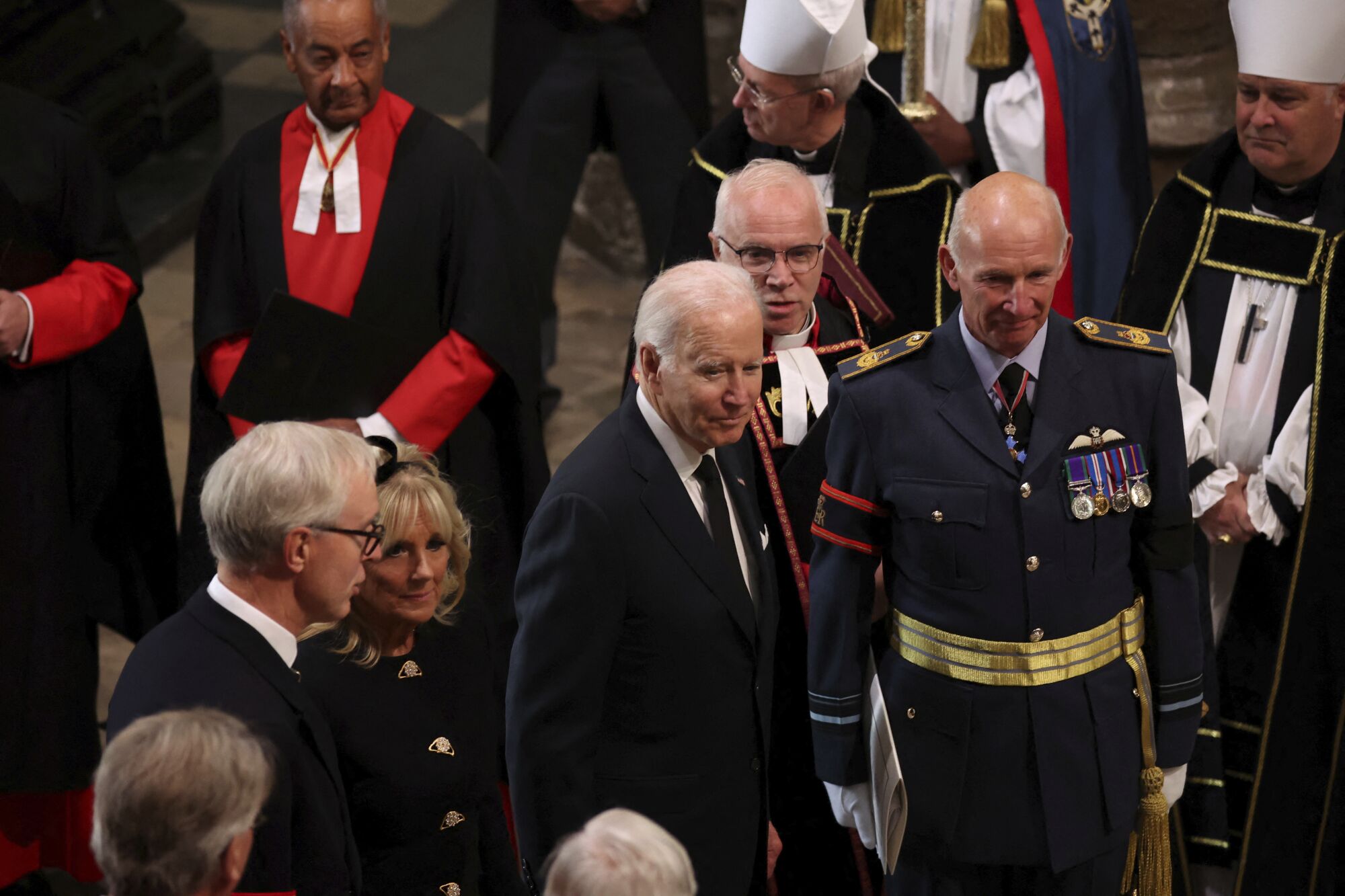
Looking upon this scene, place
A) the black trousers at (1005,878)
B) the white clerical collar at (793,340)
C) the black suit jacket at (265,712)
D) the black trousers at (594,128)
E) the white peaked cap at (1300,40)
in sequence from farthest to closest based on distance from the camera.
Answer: the black trousers at (594,128), the white peaked cap at (1300,40), the white clerical collar at (793,340), the black trousers at (1005,878), the black suit jacket at (265,712)

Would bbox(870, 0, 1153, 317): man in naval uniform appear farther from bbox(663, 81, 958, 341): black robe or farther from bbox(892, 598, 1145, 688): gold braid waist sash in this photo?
bbox(892, 598, 1145, 688): gold braid waist sash

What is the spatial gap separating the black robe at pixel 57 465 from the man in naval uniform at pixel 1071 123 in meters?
2.26

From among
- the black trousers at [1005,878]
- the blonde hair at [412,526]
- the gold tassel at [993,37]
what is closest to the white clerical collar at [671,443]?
the blonde hair at [412,526]

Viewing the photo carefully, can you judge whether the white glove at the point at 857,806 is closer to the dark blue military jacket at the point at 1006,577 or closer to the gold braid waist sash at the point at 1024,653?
the dark blue military jacket at the point at 1006,577

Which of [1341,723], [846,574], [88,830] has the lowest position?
[88,830]

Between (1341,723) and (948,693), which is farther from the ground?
(948,693)

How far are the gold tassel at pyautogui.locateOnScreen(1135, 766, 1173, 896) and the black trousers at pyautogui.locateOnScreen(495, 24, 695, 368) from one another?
112 inches

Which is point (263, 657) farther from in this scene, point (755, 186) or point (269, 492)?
point (755, 186)

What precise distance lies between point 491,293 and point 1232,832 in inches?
89.2

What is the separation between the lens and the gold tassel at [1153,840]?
3395mm

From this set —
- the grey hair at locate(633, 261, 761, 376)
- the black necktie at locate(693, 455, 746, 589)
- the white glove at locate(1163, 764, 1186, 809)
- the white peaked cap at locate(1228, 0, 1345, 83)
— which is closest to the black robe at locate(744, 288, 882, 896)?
the black necktie at locate(693, 455, 746, 589)

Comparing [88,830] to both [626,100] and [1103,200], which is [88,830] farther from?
[1103,200]

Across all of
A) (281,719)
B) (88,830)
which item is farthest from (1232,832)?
(88,830)

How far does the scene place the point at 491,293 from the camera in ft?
15.3
